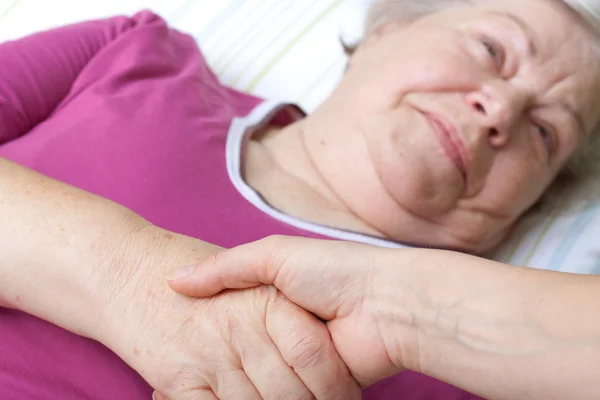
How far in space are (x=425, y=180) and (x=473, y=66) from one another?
0.69 feet

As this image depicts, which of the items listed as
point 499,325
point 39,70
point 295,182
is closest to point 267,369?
point 499,325

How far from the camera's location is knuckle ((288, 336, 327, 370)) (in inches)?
22.5

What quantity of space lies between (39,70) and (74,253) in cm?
58

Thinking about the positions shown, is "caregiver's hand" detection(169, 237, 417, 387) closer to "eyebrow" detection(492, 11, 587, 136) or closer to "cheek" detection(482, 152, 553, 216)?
"cheek" detection(482, 152, 553, 216)

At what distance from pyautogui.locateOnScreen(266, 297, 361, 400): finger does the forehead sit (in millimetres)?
616

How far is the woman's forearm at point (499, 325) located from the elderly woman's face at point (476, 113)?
1.22 ft

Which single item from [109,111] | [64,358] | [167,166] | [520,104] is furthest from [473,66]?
[64,358]

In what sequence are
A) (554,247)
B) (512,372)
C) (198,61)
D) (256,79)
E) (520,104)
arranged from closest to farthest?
(512,372) → (520,104) → (554,247) → (198,61) → (256,79)

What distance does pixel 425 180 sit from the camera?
0.89 meters

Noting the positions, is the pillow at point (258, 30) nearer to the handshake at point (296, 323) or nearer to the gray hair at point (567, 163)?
the gray hair at point (567, 163)

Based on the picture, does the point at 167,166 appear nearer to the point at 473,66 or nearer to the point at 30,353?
Answer: the point at 30,353

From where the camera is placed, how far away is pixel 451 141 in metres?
0.88

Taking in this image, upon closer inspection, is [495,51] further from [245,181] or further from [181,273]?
[181,273]

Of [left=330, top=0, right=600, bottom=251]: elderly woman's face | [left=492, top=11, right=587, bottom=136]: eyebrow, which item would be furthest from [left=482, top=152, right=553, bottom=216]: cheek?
[left=492, top=11, right=587, bottom=136]: eyebrow
